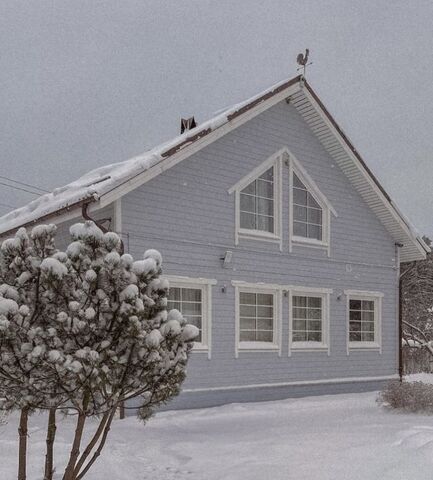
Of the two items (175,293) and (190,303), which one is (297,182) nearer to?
(190,303)

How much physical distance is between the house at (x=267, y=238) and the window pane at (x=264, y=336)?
0.04 m

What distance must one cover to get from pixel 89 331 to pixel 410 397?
7.49 m

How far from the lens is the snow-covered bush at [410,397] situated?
11.3 m

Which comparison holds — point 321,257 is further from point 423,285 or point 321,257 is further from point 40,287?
point 423,285

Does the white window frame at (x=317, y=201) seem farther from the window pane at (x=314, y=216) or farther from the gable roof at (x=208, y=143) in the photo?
the gable roof at (x=208, y=143)

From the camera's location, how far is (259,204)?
14.3 metres

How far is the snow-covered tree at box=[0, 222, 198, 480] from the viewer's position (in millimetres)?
5520

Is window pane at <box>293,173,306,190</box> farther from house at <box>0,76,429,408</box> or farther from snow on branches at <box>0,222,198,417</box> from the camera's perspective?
snow on branches at <box>0,222,198,417</box>

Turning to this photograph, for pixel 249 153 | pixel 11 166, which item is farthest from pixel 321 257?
pixel 11 166

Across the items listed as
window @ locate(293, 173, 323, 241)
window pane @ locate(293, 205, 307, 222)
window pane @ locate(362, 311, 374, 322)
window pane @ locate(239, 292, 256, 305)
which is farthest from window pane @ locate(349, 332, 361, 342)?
window pane @ locate(239, 292, 256, 305)

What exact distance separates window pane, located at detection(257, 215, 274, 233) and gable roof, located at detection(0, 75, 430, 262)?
83.7 inches

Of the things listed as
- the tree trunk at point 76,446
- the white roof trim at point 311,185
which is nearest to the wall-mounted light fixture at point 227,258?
the white roof trim at point 311,185

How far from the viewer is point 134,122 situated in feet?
398

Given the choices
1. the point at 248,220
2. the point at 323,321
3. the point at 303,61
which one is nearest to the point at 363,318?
the point at 323,321
